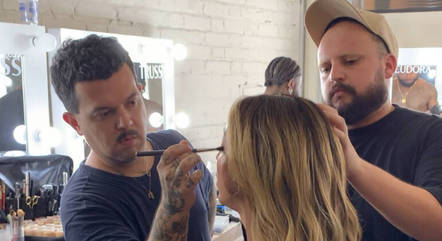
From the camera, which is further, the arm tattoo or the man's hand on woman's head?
the arm tattoo

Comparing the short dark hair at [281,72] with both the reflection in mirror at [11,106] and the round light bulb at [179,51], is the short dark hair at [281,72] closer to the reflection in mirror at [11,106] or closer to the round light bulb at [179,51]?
the round light bulb at [179,51]

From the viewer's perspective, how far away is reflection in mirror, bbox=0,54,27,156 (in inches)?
57.2

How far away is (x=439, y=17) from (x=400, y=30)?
0.22 meters

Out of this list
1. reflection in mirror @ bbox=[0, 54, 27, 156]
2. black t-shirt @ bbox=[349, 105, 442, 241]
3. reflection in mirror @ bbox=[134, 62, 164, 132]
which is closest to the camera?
black t-shirt @ bbox=[349, 105, 442, 241]

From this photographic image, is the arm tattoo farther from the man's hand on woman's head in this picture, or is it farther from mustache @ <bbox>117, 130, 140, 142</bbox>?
the man's hand on woman's head

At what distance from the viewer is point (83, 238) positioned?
0.91 metres

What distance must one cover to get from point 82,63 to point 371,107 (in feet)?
2.11

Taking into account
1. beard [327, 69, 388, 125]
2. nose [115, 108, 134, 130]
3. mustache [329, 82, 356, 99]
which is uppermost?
mustache [329, 82, 356, 99]

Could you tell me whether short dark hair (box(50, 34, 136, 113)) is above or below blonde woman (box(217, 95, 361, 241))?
above

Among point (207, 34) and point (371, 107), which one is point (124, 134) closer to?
point (371, 107)

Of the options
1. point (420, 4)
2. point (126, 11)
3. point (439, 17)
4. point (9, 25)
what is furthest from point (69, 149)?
point (439, 17)

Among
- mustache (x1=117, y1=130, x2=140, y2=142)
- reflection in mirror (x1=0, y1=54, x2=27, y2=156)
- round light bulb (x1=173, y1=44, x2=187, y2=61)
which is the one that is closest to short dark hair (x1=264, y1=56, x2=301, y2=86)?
round light bulb (x1=173, y1=44, x2=187, y2=61)

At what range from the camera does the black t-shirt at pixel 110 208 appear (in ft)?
3.00

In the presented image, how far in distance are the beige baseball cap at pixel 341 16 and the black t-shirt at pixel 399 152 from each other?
18 centimetres
